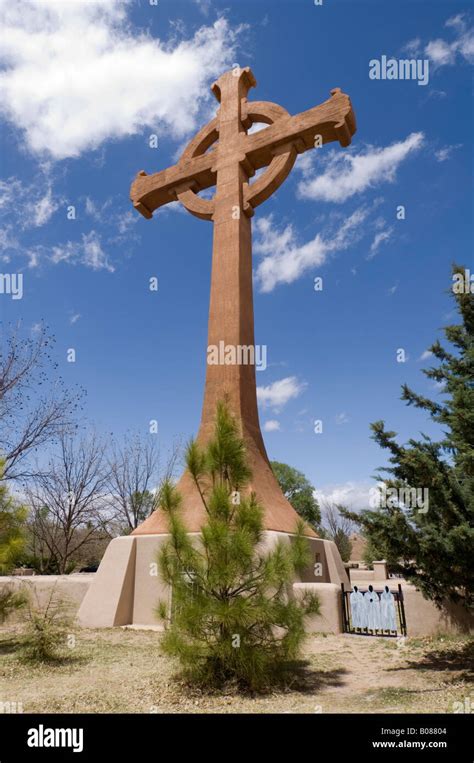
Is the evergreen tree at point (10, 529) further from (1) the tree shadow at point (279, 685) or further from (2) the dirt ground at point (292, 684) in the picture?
(1) the tree shadow at point (279, 685)

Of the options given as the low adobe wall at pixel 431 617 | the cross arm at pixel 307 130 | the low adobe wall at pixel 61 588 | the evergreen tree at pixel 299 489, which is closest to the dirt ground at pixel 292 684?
the low adobe wall at pixel 431 617

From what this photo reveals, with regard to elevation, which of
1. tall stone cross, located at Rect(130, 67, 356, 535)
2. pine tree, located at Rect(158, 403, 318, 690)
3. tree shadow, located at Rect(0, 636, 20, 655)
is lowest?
tree shadow, located at Rect(0, 636, 20, 655)

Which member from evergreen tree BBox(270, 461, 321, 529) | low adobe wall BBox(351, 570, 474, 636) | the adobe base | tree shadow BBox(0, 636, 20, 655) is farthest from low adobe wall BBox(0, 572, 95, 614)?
evergreen tree BBox(270, 461, 321, 529)

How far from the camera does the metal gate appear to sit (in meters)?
9.14

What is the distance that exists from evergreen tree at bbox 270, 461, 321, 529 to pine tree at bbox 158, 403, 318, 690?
3136 centimetres

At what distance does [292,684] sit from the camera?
6152 millimetres

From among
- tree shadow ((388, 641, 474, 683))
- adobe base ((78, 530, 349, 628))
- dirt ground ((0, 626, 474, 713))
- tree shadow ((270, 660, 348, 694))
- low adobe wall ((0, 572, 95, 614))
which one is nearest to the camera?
dirt ground ((0, 626, 474, 713))

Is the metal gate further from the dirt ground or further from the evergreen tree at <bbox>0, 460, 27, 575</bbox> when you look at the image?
the evergreen tree at <bbox>0, 460, 27, 575</bbox>

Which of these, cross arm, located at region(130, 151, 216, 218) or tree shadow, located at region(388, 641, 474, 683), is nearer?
tree shadow, located at region(388, 641, 474, 683)

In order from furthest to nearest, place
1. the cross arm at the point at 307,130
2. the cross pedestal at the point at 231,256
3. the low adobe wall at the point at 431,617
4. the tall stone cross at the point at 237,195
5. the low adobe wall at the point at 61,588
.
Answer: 1. the cross arm at the point at 307,130
2. the low adobe wall at the point at 61,588
3. the tall stone cross at the point at 237,195
4. the cross pedestal at the point at 231,256
5. the low adobe wall at the point at 431,617

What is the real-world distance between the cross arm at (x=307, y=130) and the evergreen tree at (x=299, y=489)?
91.3ft

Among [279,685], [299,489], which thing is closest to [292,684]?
[279,685]

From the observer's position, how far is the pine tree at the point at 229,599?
5.84 m

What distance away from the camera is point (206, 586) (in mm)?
6090
